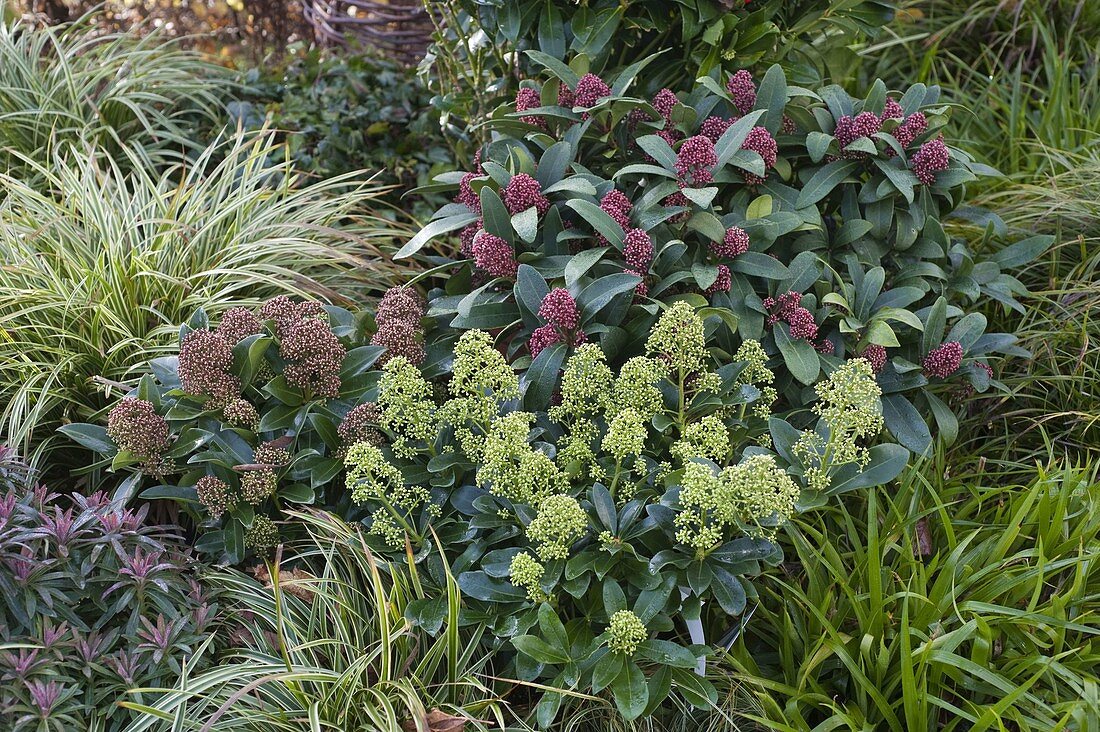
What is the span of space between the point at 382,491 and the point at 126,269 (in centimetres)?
145

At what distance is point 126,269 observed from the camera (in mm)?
2828

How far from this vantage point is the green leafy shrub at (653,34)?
2.62 m

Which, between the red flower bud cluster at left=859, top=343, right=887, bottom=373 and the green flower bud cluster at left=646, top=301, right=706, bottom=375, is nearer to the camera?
the green flower bud cluster at left=646, top=301, right=706, bottom=375

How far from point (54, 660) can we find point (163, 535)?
362 mm

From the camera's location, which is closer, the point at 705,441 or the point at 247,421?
the point at 705,441

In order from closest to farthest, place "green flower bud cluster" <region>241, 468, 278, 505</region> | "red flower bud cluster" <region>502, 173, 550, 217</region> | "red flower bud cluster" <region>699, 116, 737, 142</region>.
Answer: "green flower bud cluster" <region>241, 468, 278, 505</region> < "red flower bud cluster" <region>502, 173, 550, 217</region> < "red flower bud cluster" <region>699, 116, 737, 142</region>

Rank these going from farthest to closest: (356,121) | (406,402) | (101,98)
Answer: (356,121) → (101,98) → (406,402)

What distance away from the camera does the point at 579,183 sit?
2283 millimetres

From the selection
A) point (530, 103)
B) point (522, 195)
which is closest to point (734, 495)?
point (522, 195)

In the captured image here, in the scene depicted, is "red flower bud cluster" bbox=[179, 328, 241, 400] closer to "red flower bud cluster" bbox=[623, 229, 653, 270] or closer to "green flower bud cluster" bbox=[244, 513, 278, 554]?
"green flower bud cluster" bbox=[244, 513, 278, 554]

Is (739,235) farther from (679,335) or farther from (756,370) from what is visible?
(679,335)

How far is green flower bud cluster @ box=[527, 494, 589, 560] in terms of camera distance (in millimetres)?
1735

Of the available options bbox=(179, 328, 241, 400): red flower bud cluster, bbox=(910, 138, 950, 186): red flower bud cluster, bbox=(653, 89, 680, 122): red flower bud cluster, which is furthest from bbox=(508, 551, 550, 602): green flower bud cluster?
bbox=(910, 138, 950, 186): red flower bud cluster

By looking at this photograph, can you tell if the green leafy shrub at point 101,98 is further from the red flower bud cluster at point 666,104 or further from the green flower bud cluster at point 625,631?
the green flower bud cluster at point 625,631
